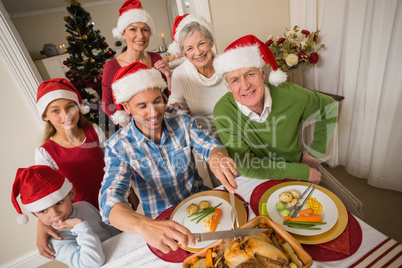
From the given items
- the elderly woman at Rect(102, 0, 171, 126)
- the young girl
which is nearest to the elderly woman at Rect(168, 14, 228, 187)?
the elderly woman at Rect(102, 0, 171, 126)

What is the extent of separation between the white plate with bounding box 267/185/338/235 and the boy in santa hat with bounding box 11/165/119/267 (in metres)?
0.70

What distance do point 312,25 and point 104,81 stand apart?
76.7 inches

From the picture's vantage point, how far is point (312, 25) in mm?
2082

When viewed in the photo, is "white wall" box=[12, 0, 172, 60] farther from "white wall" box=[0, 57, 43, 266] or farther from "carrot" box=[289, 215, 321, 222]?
"carrot" box=[289, 215, 321, 222]

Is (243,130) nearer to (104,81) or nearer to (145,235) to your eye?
(145,235)

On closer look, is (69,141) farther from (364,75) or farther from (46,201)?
(364,75)

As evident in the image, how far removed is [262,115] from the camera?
1236 mm

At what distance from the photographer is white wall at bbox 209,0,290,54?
2078 millimetres

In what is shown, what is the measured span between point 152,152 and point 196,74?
0.76 metres

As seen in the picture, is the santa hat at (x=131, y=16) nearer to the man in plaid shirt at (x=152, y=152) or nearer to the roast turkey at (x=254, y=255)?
the man in plaid shirt at (x=152, y=152)

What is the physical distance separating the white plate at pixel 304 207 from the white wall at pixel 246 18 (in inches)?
64.4

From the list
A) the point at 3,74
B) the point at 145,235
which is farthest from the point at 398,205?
the point at 3,74

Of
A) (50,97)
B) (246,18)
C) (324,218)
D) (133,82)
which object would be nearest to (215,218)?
(324,218)

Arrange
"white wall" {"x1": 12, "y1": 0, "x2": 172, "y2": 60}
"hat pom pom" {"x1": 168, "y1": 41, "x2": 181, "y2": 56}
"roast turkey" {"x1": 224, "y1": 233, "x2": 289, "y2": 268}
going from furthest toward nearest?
1. "white wall" {"x1": 12, "y1": 0, "x2": 172, "y2": 60}
2. "hat pom pom" {"x1": 168, "y1": 41, "x2": 181, "y2": 56}
3. "roast turkey" {"x1": 224, "y1": 233, "x2": 289, "y2": 268}
